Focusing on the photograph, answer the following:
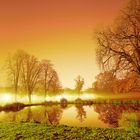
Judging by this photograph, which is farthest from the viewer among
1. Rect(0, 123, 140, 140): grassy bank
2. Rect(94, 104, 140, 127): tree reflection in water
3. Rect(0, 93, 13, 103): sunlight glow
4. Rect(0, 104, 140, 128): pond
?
Rect(0, 93, 13, 103): sunlight glow

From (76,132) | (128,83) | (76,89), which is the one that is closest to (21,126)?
(76,132)

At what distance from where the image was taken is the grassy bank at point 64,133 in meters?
11.6

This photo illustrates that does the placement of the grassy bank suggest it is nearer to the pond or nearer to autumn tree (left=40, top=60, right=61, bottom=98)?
the pond

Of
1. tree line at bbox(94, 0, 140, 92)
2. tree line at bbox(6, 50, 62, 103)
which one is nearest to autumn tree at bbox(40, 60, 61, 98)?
tree line at bbox(6, 50, 62, 103)

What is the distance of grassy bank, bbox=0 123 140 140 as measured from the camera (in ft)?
38.2

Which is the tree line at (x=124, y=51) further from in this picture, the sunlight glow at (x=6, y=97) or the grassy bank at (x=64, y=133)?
the sunlight glow at (x=6, y=97)

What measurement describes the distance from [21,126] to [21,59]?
32159mm

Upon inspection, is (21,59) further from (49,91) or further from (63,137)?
(63,137)

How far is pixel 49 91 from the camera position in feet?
178

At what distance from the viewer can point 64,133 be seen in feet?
40.3

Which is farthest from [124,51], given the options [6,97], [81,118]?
[6,97]

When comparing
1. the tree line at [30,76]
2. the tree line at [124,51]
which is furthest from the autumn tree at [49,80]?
the tree line at [124,51]

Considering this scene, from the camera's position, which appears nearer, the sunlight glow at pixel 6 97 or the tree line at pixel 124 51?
the tree line at pixel 124 51

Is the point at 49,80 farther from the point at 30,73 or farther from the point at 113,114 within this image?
the point at 113,114
